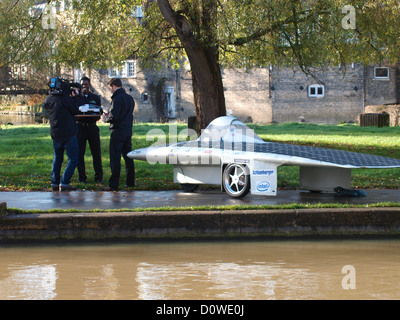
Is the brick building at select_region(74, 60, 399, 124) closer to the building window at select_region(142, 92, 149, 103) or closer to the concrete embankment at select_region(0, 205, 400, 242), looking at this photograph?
the building window at select_region(142, 92, 149, 103)

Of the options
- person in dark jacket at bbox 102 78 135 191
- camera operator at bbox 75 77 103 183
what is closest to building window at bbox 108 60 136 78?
camera operator at bbox 75 77 103 183

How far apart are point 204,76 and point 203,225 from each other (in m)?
11.4

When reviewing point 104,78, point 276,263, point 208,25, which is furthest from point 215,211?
point 104,78

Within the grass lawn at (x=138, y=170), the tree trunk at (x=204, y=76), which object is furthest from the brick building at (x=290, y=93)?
the tree trunk at (x=204, y=76)

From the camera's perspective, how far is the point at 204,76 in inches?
797

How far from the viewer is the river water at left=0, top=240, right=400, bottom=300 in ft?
22.3

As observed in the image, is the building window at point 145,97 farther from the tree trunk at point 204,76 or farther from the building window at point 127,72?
the tree trunk at point 204,76

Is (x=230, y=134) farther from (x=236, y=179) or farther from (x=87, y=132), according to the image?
(x=87, y=132)

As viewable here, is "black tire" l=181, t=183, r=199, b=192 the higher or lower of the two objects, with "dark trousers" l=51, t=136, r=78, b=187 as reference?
lower

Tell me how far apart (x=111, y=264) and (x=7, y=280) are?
1253mm

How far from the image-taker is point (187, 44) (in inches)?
776

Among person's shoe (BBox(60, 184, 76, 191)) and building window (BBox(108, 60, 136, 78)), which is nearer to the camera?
person's shoe (BBox(60, 184, 76, 191))

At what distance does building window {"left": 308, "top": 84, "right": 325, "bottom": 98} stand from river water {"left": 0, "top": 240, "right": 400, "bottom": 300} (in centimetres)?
4434
